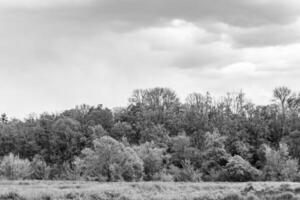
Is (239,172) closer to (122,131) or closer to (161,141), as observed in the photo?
(161,141)

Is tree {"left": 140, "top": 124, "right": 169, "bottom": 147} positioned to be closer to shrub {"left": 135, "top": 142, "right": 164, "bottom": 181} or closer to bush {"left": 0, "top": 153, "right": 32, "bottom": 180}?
shrub {"left": 135, "top": 142, "right": 164, "bottom": 181}

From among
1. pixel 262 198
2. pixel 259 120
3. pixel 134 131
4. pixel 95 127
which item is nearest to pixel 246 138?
pixel 259 120

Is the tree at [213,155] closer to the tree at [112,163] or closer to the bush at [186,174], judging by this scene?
the bush at [186,174]

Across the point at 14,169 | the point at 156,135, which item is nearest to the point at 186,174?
the point at 156,135

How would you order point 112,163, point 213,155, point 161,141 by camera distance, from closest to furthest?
1. point 112,163
2. point 213,155
3. point 161,141

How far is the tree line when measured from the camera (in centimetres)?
6800

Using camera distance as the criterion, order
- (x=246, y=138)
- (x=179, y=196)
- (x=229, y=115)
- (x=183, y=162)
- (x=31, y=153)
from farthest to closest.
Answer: (x=229, y=115), (x=31, y=153), (x=246, y=138), (x=183, y=162), (x=179, y=196)

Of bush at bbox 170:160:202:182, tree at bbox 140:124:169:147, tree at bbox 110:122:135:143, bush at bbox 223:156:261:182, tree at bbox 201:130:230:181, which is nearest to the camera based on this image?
bush at bbox 170:160:202:182

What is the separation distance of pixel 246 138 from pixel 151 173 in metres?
23.1

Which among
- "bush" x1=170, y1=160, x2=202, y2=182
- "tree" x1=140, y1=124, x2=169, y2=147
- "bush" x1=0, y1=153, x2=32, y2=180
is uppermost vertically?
"tree" x1=140, y1=124, x2=169, y2=147

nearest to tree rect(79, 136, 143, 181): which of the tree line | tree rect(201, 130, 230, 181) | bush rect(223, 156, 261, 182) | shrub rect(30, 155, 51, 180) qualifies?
the tree line

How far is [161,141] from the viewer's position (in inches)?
3410

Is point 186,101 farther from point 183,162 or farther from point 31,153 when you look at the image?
point 31,153

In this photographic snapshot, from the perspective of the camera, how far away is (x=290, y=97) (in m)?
95.6
